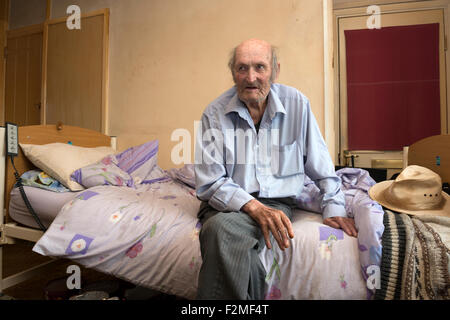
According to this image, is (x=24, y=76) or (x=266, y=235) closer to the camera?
(x=266, y=235)

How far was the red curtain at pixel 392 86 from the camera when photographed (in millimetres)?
2529

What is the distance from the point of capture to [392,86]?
102 inches

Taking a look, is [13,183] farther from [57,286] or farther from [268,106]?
[268,106]

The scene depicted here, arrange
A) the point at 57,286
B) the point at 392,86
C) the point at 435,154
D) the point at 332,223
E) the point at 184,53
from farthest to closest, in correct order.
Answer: the point at 392,86 → the point at 184,53 → the point at 435,154 → the point at 57,286 → the point at 332,223

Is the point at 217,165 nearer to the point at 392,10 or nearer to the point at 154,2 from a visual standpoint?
the point at 154,2

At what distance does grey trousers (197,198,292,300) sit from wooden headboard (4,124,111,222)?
4.26ft

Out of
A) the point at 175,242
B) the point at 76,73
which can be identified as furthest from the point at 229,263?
the point at 76,73

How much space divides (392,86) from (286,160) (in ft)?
7.00

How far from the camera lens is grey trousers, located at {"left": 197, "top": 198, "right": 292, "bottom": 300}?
28.9 inches

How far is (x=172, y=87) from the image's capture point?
97.7 inches

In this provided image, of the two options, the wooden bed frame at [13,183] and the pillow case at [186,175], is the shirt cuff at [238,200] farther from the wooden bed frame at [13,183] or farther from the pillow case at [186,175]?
the wooden bed frame at [13,183]

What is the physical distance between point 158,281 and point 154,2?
8.20ft

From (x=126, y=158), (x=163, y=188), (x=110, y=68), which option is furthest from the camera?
(x=110, y=68)
